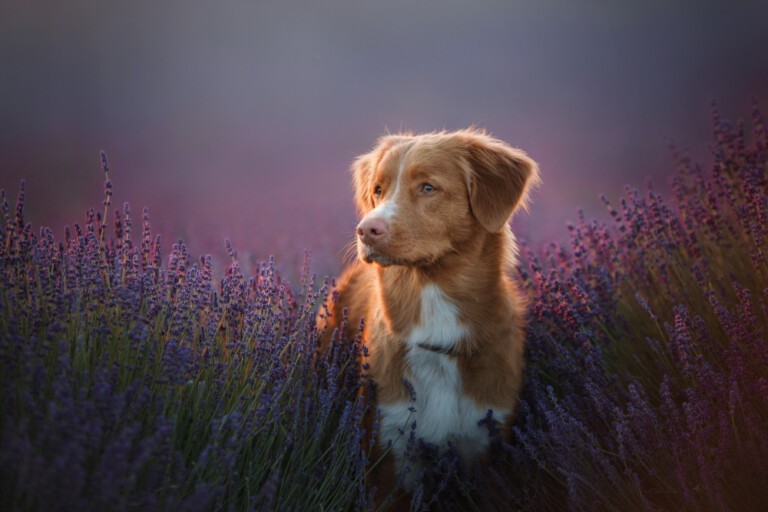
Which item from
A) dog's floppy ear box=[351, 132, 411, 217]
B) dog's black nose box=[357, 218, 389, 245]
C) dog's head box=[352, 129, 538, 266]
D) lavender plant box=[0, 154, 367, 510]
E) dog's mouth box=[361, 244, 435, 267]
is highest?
dog's floppy ear box=[351, 132, 411, 217]

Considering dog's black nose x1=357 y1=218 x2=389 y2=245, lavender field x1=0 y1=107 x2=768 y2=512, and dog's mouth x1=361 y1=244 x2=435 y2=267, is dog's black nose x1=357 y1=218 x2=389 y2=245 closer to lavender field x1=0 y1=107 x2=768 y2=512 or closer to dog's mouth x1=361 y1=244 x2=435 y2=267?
dog's mouth x1=361 y1=244 x2=435 y2=267

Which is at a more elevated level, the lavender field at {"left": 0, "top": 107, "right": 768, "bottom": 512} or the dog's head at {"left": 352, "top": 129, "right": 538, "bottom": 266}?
the dog's head at {"left": 352, "top": 129, "right": 538, "bottom": 266}

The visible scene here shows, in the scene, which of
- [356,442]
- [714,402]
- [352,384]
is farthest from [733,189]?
[356,442]

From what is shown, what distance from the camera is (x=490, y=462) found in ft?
9.44

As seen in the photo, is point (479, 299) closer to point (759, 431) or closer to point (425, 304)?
point (425, 304)

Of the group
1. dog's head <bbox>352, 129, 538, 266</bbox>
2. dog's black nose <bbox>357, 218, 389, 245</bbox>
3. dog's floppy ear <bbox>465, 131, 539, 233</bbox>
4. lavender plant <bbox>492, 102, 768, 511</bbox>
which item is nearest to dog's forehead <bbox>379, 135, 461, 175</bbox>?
dog's head <bbox>352, 129, 538, 266</bbox>

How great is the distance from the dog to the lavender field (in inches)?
5.0

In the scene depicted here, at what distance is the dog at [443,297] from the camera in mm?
2842

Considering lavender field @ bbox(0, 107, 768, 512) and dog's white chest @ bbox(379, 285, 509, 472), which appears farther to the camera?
dog's white chest @ bbox(379, 285, 509, 472)

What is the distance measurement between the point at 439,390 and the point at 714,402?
1077 mm

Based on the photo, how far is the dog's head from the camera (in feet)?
A: 8.98

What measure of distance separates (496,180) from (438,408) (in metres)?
1.08

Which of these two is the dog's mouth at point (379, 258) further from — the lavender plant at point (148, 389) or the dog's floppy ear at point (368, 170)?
the dog's floppy ear at point (368, 170)

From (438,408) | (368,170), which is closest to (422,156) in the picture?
(368,170)
